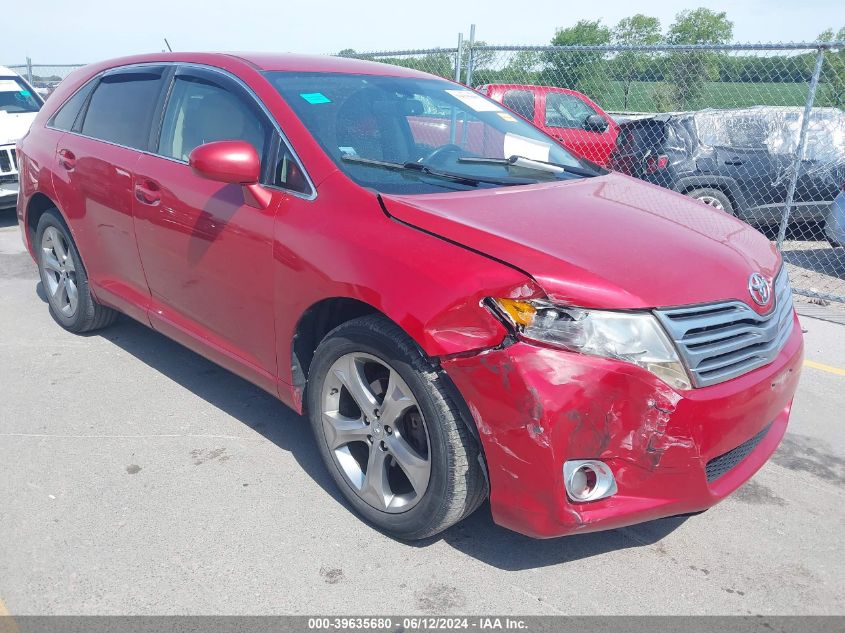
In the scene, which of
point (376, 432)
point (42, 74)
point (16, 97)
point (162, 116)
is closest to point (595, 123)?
point (162, 116)

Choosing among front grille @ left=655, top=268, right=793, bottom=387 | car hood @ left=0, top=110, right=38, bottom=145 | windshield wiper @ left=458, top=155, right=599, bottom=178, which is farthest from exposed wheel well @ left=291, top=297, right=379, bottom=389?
car hood @ left=0, top=110, right=38, bottom=145

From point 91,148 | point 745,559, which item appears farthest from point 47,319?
point 745,559

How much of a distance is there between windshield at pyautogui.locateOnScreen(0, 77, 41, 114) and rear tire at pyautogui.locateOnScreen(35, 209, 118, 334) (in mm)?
5521

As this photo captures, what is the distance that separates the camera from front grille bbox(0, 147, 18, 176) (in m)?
8.42

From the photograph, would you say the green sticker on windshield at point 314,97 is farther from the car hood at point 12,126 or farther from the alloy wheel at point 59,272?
the car hood at point 12,126

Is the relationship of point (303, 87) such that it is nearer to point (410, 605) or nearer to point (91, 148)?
point (91, 148)

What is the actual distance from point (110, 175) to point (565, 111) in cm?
740

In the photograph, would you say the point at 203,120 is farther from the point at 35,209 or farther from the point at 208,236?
the point at 35,209

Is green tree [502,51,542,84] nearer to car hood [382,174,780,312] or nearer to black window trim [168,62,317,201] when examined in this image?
black window trim [168,62,317,201]

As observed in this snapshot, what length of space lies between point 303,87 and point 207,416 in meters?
1.70

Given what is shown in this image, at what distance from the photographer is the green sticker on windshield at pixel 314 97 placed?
3.31m

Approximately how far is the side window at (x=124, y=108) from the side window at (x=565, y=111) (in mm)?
6711

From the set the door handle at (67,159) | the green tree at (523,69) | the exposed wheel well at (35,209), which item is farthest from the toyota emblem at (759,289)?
the green tree at (523,69)

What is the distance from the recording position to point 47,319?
5.32 meters
